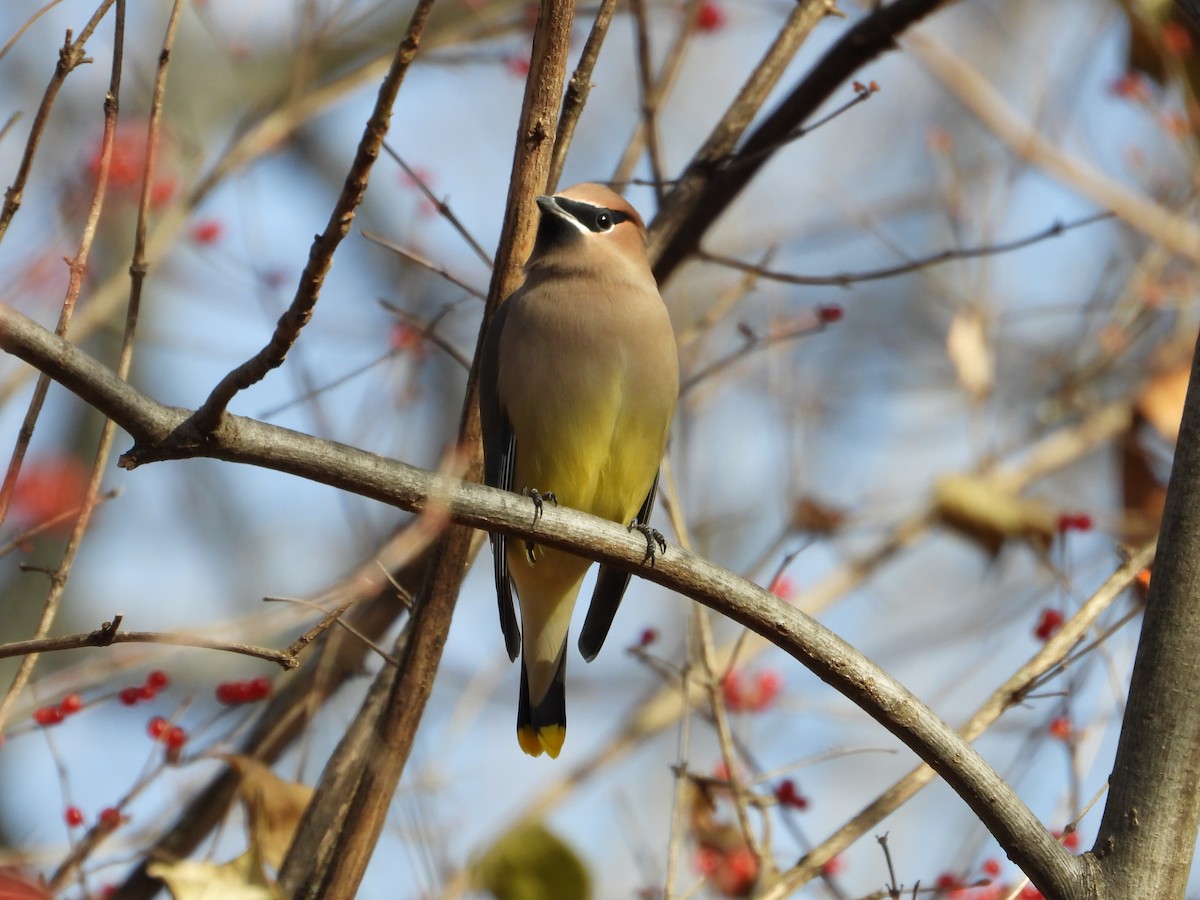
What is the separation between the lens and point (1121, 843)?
8.28 feet

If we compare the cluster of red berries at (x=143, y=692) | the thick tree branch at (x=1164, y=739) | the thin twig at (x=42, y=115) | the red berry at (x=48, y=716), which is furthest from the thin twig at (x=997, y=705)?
the thin twig at (x=42, y=115)

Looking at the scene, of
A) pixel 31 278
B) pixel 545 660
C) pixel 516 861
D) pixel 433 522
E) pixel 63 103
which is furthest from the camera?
pixel 63 103

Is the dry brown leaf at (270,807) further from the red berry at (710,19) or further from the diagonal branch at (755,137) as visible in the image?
the red berry at (710,19)

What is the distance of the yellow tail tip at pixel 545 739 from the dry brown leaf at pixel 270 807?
2.68 ft

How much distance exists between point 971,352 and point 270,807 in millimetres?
3401

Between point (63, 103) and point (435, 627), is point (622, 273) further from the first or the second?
point (63, 103)

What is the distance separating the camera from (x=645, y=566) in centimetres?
272

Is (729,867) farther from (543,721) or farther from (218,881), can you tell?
(218,881)

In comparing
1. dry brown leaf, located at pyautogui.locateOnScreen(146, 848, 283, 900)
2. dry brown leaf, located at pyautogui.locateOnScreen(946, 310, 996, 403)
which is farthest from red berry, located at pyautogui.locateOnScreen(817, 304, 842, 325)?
dry brown leaf, located at pyautogui.locateOnScreen(146, 848, 283, 900)

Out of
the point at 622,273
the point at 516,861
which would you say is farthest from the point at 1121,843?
the point at 622,273

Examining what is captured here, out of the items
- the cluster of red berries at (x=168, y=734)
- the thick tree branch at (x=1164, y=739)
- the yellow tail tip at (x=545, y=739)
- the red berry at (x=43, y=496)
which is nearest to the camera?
the thick tree branch at (x=1164, y=739)

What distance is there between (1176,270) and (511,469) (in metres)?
4.78

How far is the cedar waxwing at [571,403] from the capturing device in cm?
405

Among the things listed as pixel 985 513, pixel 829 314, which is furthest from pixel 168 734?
pixel 985 513
